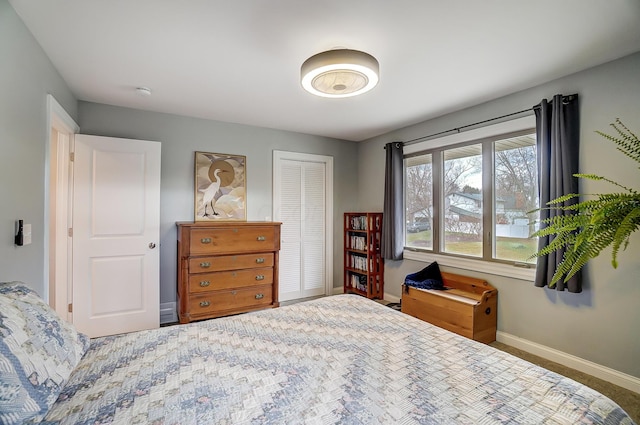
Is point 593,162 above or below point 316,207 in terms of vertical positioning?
above

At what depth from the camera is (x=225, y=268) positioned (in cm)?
317

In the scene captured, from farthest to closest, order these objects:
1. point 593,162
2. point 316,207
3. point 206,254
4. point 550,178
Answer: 1. point 316,207
2. point 206,254
3. point 550,178
4. point 593,162

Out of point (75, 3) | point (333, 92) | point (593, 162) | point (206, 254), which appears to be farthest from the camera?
point (206, 254)

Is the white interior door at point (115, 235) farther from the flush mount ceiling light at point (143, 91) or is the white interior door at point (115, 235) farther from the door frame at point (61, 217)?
the flush mount ceiling light at point (143, 91)

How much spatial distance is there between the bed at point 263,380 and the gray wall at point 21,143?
2.23 feet

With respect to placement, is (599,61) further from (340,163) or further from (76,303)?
(76,303)

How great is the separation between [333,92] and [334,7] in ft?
1.85

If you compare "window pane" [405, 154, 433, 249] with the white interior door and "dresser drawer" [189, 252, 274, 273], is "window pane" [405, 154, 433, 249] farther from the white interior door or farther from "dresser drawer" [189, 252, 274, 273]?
the white interior door

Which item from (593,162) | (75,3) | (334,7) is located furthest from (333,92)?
(593,162)

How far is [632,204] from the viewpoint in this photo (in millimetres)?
1334

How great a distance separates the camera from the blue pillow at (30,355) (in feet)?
2.61

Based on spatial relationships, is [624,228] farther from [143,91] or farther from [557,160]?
[143,91]

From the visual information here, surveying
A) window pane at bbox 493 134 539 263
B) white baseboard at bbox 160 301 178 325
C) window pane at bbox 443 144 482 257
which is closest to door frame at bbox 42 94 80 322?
white baseboard at bbox 160 301 178 325

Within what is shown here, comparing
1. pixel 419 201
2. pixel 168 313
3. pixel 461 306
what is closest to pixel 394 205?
pixel 419 201
